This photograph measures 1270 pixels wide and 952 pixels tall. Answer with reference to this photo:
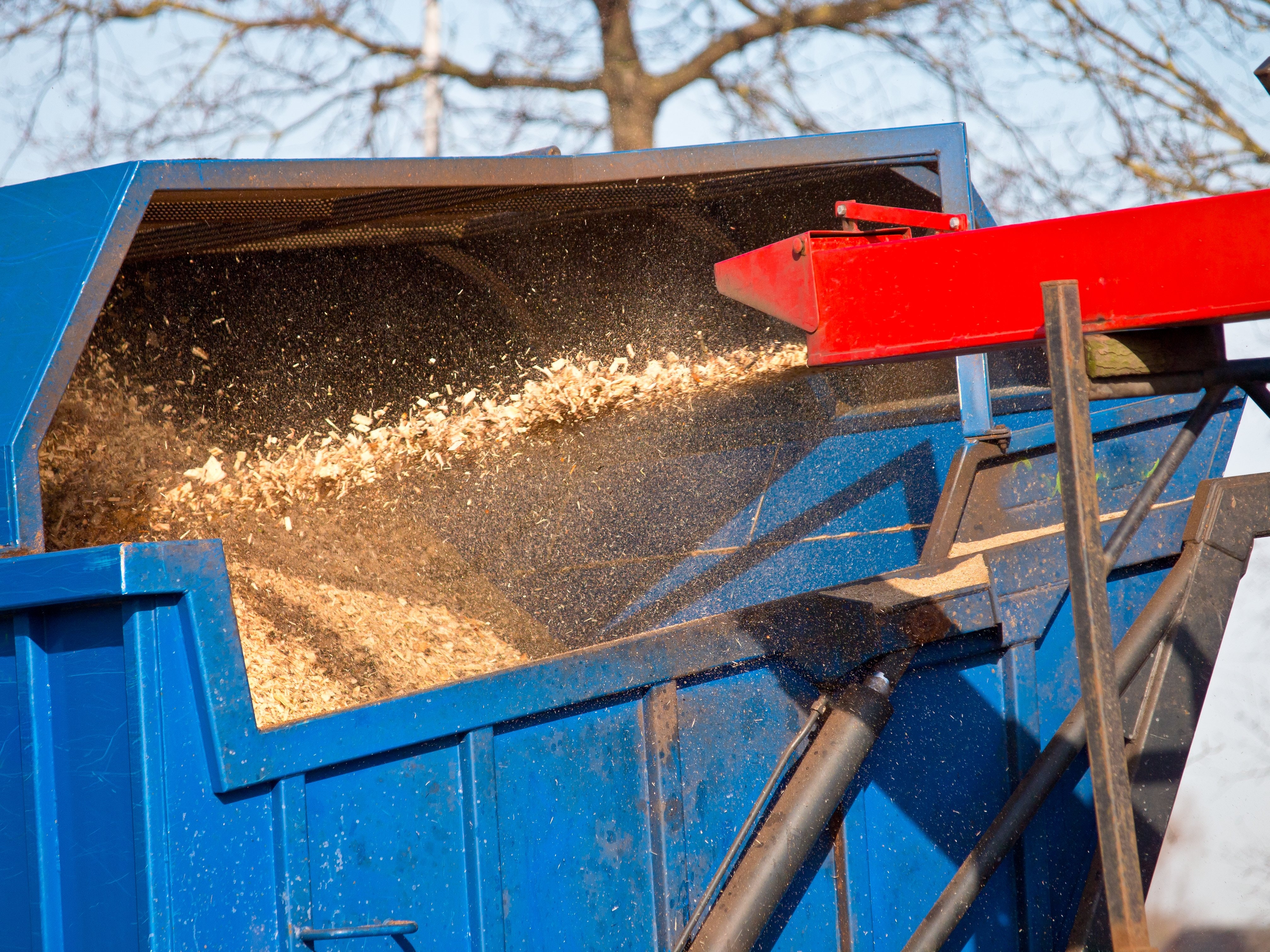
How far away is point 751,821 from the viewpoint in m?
2.20

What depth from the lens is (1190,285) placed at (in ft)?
5.17

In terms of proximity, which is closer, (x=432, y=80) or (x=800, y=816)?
(x=800, y=816)

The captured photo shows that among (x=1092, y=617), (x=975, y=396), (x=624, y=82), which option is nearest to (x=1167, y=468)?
(x=1092, y=617)

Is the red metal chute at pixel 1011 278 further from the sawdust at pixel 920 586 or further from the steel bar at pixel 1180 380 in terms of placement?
the sawdust at pixel 920 586

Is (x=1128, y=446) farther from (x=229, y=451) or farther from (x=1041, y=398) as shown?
(x=229, y=451)

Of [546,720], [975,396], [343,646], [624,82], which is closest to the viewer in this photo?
[546,720]

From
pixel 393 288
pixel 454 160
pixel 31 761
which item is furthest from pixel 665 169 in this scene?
pixel 31 761

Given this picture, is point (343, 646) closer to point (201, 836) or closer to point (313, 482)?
point (313, 482)

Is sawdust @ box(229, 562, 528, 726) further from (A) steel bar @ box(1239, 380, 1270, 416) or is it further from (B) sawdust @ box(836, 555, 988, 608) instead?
(A) steel bar @ box(1239, 380, 1270, 416)

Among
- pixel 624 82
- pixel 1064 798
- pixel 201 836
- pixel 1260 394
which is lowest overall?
pixel 1064 798

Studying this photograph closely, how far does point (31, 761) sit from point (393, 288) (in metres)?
2.17

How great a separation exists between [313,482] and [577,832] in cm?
174

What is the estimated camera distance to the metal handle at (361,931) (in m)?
1.72

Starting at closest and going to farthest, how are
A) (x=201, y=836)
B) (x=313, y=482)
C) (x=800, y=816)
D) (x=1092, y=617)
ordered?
(x=1092, y=617), (x=201, y=836), (x=800, y=816), (x=313, y=482)
